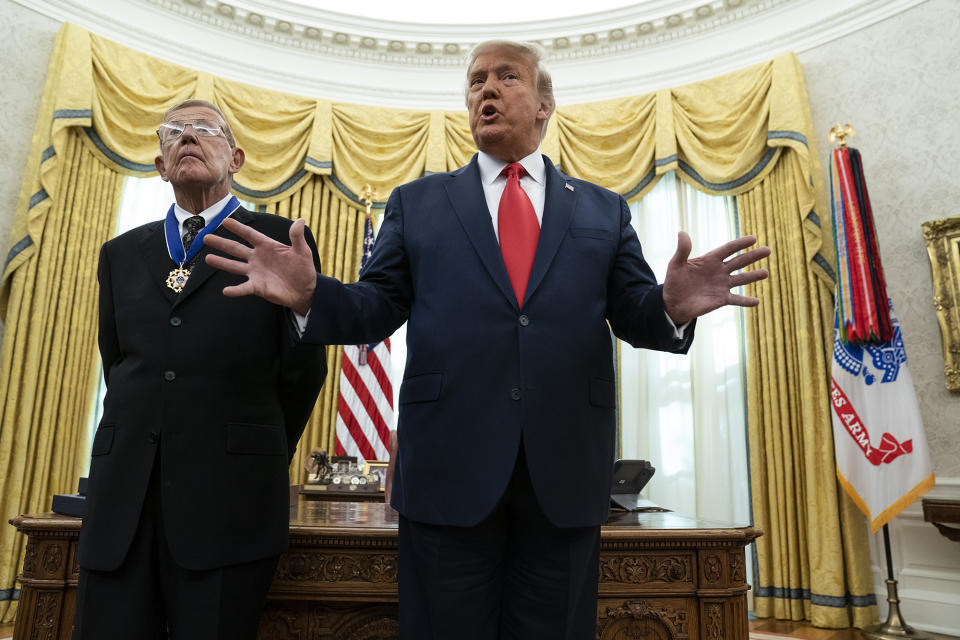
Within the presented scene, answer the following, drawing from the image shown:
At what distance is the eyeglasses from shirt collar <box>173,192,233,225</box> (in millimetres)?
168

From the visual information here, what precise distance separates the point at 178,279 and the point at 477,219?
2.24ft

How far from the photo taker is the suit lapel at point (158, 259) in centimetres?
146

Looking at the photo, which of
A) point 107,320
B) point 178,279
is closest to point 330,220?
point 107,320

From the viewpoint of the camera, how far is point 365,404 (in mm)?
5164

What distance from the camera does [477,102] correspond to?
4.74 ft

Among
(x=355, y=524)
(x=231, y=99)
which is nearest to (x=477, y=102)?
(x=355, y=524)

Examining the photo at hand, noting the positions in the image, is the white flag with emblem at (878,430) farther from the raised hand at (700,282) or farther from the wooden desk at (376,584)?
the raised hand at (700,282)

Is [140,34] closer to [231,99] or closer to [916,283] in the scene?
[231,99]

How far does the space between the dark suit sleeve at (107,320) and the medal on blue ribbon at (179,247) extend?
177 millimetres

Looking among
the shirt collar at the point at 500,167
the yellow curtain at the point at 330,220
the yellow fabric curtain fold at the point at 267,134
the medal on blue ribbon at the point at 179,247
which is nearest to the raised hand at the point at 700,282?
the shirt collar at the point at 500,167

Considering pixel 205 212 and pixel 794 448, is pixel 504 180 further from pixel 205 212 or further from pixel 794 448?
pixel 794 448

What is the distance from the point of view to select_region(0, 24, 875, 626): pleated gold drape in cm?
456

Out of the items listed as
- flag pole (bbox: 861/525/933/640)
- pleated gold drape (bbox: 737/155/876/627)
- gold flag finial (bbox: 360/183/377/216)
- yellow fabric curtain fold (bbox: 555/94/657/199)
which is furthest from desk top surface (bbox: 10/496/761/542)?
yellow fabric curtain fold (bbox: 555/94/657/199)

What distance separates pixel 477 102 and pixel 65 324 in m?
4.56
